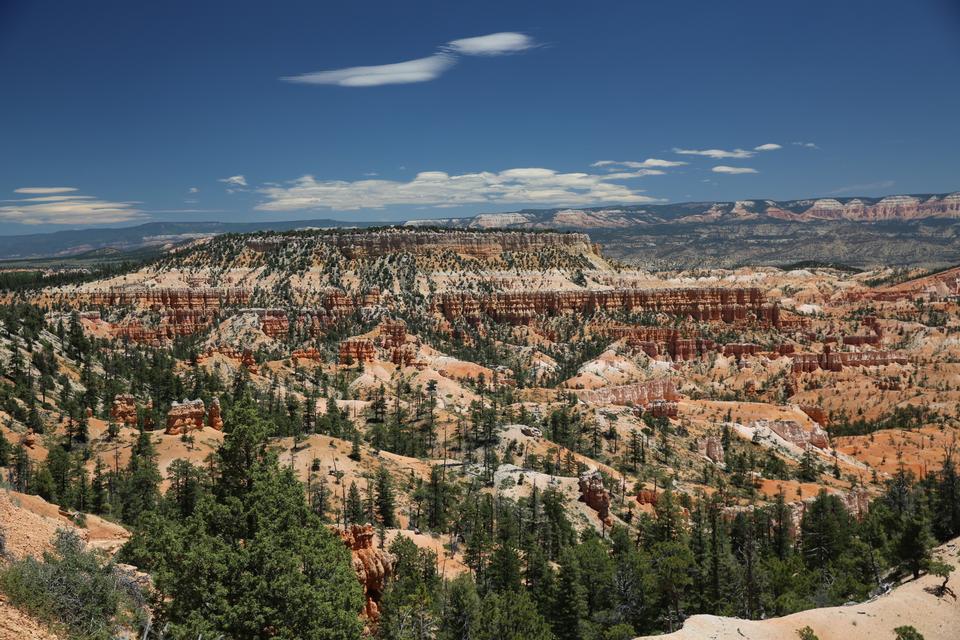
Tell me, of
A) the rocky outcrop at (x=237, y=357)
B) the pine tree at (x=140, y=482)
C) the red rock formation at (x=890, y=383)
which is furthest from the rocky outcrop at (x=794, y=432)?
the pine tree at (x=140, y=482)

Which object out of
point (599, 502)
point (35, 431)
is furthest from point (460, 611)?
point (35, 431)

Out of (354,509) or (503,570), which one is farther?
(354,509)

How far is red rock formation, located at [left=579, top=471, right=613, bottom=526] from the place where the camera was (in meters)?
61.7

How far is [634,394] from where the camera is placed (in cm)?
10950

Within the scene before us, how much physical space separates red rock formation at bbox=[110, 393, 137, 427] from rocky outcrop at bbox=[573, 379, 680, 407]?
199ft

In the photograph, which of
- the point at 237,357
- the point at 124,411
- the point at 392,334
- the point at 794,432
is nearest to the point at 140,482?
the point at 124,411

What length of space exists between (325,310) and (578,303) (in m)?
59.6

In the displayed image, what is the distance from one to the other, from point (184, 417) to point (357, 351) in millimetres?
58514

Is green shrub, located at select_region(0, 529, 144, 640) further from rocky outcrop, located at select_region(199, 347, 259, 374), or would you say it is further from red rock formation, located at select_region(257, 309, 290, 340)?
red rock formation, located at select_region(257, 309, 290, 340)

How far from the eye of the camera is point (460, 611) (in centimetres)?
3459

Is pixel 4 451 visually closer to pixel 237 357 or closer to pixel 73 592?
pixel 73 592

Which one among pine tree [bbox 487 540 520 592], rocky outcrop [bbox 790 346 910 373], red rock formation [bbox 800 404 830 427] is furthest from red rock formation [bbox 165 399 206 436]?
rocky outcrop [bbox 790 346 910 373]

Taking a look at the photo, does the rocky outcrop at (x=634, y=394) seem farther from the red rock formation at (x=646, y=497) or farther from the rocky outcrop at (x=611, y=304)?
the rocky outcrop at (x=611, y=304)

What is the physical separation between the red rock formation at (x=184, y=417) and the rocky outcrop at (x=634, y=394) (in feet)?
189
